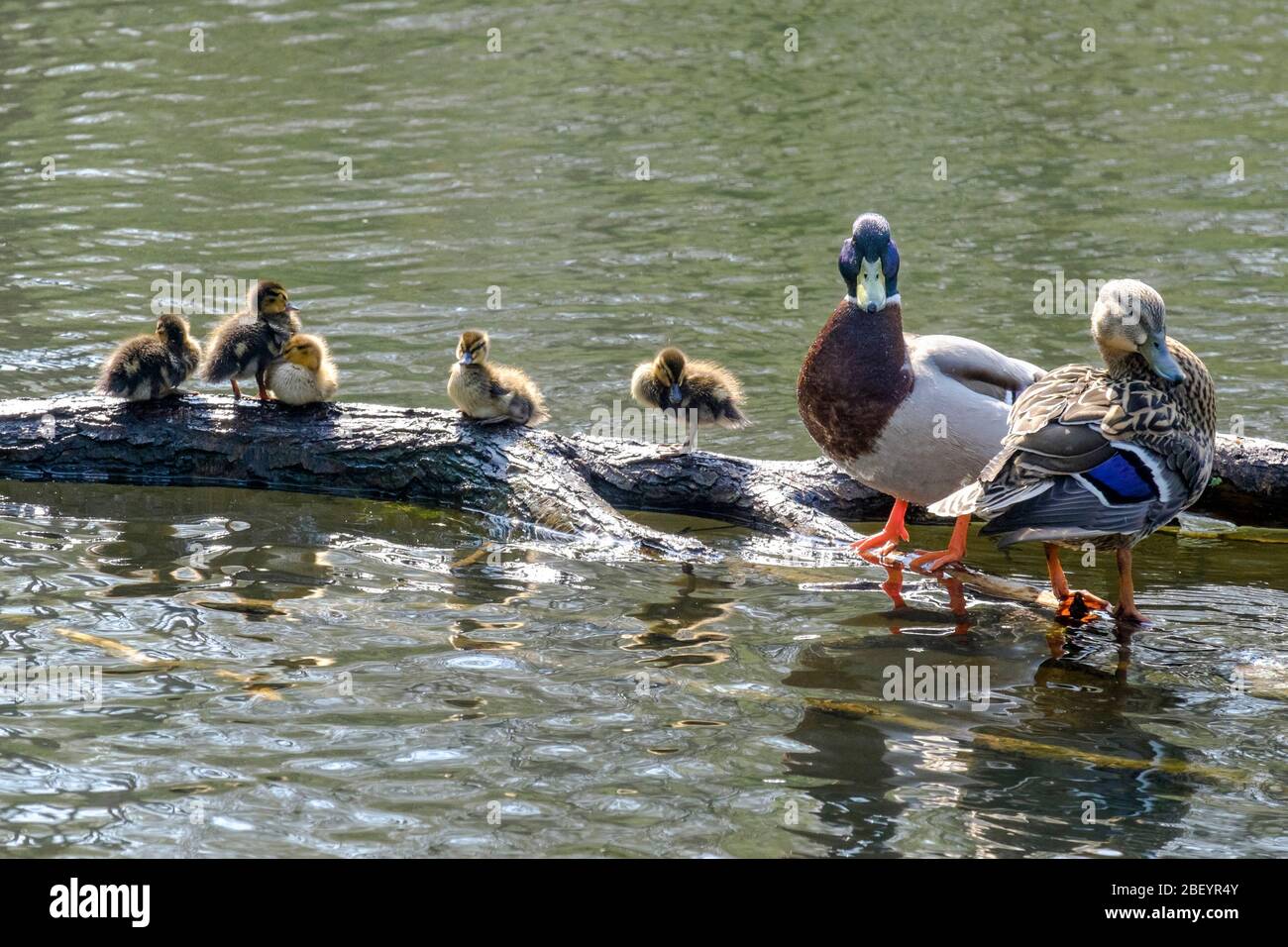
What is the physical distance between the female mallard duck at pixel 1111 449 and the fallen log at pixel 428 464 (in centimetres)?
142

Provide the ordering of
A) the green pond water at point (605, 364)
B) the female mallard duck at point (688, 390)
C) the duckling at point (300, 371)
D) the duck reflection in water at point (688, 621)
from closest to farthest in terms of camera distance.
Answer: the green pond water at point (605, 364) → the duck reflection in water at point (688, 621) → the duckling at point (300, 371) → the female mallard duck at point (688, 390)

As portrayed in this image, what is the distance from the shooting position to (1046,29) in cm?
2214

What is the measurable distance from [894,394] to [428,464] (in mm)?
2406

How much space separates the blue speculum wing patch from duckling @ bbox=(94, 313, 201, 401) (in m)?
4.64

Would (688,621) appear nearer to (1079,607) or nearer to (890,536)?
(890,536)

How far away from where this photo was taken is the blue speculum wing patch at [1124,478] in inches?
252

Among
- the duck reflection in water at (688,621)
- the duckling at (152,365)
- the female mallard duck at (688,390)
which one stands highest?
the duckling at (152,365)

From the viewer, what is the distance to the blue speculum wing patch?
6.39m

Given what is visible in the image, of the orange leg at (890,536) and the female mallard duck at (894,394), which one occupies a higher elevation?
the female mallard duck at (894,394)

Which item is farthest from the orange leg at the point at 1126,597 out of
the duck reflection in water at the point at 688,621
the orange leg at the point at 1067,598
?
the duck reflection in water at the point at 688,621

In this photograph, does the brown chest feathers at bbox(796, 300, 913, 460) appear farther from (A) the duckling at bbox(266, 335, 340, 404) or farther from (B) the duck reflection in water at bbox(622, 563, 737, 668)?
(A) the duckling at bbox(266, 335, 340, 404)

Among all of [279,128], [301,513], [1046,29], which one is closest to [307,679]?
[301,513]

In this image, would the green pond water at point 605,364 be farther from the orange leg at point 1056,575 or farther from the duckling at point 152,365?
the duckling at point 152,365

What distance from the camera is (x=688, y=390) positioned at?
8703 mm
